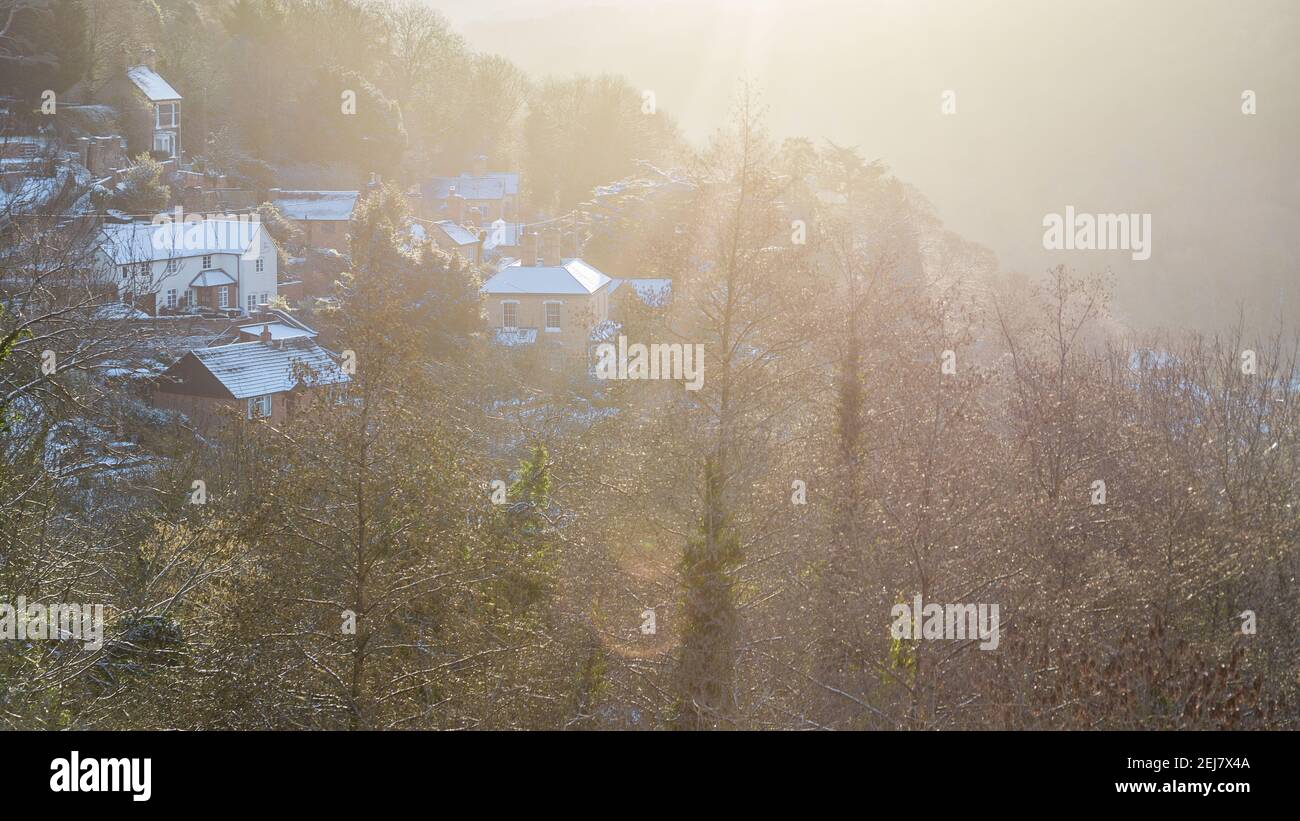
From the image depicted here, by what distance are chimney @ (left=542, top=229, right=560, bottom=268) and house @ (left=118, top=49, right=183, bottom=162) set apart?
52.0 feet

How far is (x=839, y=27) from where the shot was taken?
8731cm

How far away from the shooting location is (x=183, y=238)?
1320 inches

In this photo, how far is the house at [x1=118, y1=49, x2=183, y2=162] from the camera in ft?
129

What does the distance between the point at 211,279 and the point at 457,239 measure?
1167cm

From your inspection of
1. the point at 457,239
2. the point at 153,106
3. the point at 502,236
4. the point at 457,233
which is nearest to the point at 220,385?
the point at 457,239

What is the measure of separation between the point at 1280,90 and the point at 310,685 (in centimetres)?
8818

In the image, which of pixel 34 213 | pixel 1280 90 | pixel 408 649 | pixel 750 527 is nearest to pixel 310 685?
pixel 408 649

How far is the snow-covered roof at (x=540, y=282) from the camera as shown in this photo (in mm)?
34031

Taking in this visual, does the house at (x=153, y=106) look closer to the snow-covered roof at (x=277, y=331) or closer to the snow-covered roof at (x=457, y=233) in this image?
the snow-covered roof at (x=457, y=233)

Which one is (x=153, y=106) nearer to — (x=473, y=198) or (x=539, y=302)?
(x=473, y=198)

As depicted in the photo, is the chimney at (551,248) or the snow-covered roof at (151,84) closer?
the chimney at (551,248)

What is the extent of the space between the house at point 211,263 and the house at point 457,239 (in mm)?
7274

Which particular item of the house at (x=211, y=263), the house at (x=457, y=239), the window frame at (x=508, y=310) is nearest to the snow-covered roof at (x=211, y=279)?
the house at (x=211, y=263)
